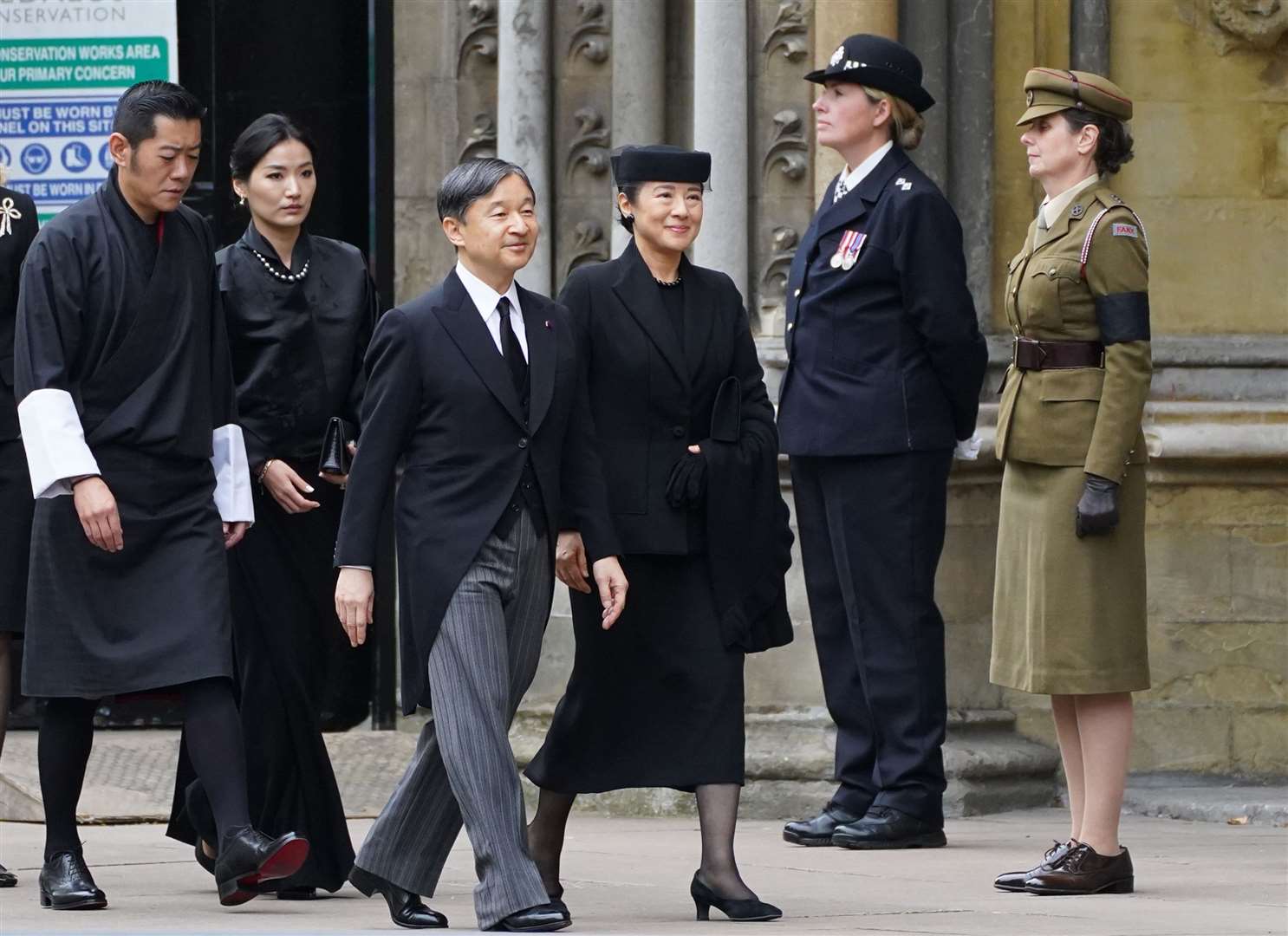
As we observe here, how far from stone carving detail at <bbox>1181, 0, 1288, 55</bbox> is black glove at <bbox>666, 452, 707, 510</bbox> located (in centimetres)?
348

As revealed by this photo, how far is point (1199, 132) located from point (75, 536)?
4271mm

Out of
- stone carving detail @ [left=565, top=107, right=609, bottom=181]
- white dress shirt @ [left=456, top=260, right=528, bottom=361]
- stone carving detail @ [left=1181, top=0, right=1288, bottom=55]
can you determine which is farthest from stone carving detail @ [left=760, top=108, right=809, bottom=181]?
white dress shirt @ [left=456, top=260, right=528, bottom=361]

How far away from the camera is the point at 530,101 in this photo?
8367 millimetres

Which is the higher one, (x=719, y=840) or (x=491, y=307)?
(x=491, y=307)

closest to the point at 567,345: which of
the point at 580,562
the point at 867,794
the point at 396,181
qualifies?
the point at 580,562

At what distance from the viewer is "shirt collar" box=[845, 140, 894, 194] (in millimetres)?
7137

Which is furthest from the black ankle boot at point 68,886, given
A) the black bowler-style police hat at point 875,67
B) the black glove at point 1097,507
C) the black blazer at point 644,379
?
the black bowler-style police hat at point 875,67

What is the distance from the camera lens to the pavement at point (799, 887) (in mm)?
5395

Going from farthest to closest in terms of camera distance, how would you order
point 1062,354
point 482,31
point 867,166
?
point 482,31 < point 867,166 < point 1062,354

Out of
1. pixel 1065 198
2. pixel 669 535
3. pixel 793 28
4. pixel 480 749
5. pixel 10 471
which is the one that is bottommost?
pixel 480 749

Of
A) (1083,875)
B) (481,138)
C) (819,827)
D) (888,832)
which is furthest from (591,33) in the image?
(1083,875)

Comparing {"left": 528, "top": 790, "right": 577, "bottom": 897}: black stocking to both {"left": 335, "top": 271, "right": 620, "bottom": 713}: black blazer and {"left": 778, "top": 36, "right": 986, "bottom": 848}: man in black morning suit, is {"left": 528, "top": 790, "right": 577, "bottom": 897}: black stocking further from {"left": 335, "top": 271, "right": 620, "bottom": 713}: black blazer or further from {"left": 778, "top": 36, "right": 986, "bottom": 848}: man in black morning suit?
{"left": 778, "top": 36, "right": 986, "bottom": 848}: man in black morning suit

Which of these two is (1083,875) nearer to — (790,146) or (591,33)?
(790,146)

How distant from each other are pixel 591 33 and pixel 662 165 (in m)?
2.79
